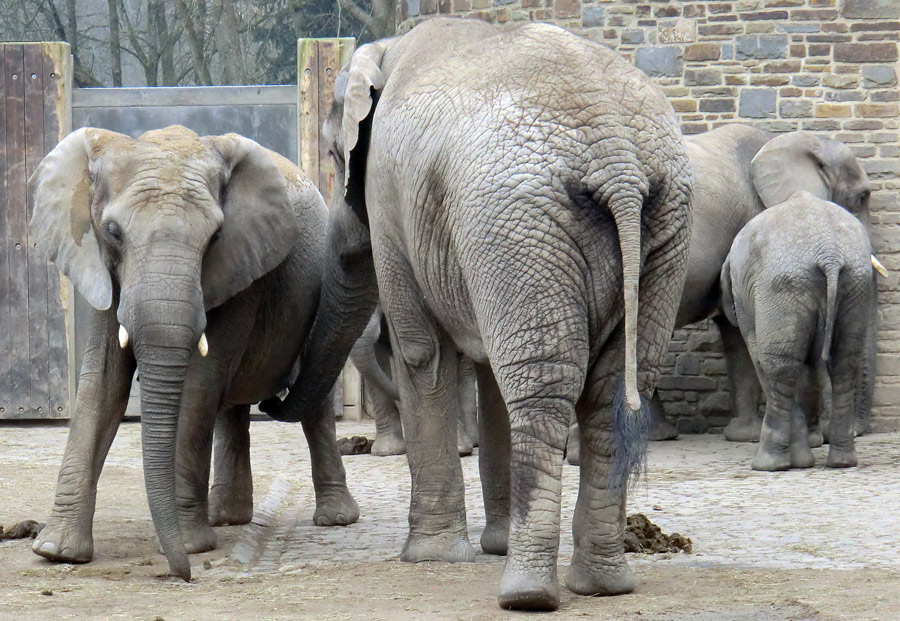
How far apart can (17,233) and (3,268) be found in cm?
30

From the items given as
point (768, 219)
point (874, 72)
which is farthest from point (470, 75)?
point (874, 72)

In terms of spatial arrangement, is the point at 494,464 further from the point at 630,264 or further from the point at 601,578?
the point at 630,264

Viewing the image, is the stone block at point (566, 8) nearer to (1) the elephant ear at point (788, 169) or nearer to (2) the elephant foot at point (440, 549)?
(1) the elephant ear at point (788, 169)

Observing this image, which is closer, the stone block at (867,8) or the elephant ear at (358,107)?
the elephant ear at (358,107)

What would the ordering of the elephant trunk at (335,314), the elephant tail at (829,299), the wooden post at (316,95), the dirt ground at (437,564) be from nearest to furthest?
the dirt ground at (437,564) < the elephant trunk at (335,314) < the elephant tail at (829,299) < the wooden post at (316,95)

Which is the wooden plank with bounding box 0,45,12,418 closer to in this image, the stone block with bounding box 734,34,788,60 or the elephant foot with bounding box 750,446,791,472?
the stone block with bounding box 734,34,788,60

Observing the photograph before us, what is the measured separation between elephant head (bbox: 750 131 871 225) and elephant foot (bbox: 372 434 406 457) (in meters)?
3.13

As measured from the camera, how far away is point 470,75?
5340mm

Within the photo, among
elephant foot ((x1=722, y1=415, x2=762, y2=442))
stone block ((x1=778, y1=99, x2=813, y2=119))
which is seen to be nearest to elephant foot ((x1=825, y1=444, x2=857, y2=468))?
elephant foot ((x1=722, y1=415, x2=762, y2=442))

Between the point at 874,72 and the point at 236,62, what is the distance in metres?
11.2

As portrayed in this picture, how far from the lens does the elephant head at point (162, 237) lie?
221 inches

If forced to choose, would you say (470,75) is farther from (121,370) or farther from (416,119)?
(121,370)

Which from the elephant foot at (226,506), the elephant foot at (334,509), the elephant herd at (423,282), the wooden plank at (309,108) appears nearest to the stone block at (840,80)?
the wooden plank at (309,108)

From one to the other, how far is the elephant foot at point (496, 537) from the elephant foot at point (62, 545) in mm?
1630
